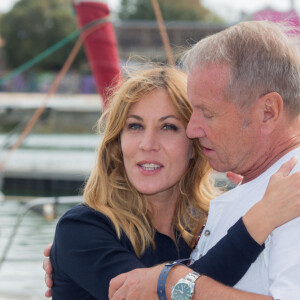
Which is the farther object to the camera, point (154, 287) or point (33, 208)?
point (33, 208)

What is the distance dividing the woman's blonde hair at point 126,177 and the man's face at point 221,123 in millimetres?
388

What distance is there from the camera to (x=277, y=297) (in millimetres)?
1624

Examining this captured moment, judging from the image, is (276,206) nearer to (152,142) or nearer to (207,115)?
(207,115)

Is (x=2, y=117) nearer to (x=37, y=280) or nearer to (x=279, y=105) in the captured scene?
(x=37, y=280)

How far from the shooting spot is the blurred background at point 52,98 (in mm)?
4727

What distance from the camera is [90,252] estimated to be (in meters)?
2.08

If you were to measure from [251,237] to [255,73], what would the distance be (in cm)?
52

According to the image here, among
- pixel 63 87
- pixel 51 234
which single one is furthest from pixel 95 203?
pixel 63 87

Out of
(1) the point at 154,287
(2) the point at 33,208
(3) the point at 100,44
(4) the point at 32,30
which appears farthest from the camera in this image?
(4) the point at 32,30

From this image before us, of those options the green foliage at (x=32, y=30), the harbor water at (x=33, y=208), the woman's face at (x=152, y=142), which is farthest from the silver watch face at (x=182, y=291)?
the green foliage at (x=32, y=30)

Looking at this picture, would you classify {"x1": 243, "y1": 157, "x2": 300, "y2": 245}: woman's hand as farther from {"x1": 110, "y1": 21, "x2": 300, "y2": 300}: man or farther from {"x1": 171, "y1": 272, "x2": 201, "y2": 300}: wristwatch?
{"x1": 171, "y1": 272, "x2": 201, "y2": 300}: wristwatch

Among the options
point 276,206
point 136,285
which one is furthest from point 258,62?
point 136,285

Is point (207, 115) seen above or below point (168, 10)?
above

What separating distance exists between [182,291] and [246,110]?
610 mm
